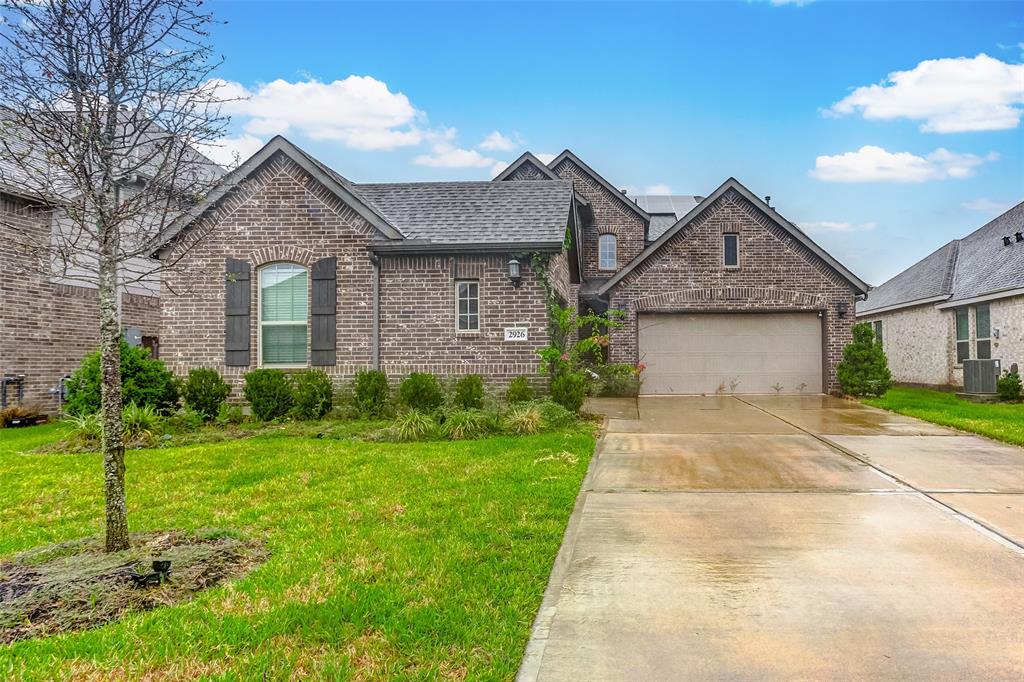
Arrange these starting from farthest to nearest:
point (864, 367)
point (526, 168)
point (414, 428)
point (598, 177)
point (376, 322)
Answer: point (598, 177), point (526, 168), point (864, 367), point (376, 322), point (414, 428)

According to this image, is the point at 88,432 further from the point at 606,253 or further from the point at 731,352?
the point at 606,253

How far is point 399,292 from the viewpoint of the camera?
12.9 m

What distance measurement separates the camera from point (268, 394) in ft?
37.9

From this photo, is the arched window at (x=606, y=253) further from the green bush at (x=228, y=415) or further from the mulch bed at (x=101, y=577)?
the mulch bed at (x=101, y=577)

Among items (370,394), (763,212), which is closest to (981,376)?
(763,212)

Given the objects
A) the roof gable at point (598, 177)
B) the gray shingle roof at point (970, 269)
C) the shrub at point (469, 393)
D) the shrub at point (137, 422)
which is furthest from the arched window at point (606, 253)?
the shrub at point (137, 422)

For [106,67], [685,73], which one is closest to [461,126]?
[685,73]

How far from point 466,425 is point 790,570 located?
20.5 feet

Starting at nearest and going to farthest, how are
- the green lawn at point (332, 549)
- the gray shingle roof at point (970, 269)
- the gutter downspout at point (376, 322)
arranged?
1. the green lawn at point (332, 549)
2. the gutter downspout at point (376, 322)
3. the gray shingle roof at point (970, 269)

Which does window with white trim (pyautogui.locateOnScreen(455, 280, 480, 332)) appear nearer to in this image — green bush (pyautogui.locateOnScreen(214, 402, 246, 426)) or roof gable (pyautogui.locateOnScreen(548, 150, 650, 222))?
green bush (pyautogui.locateOnScreen(214, 402, 246, 426))

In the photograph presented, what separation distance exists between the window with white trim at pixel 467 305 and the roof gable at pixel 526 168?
10.9 meters

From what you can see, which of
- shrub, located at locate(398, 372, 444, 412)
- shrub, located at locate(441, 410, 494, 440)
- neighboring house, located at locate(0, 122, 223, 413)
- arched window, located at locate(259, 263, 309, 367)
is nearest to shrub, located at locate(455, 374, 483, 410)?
shrub, located at locate(398, 372, 444, 412)

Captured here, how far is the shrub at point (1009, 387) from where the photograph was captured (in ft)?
53.0

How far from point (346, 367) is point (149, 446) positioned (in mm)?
3945
